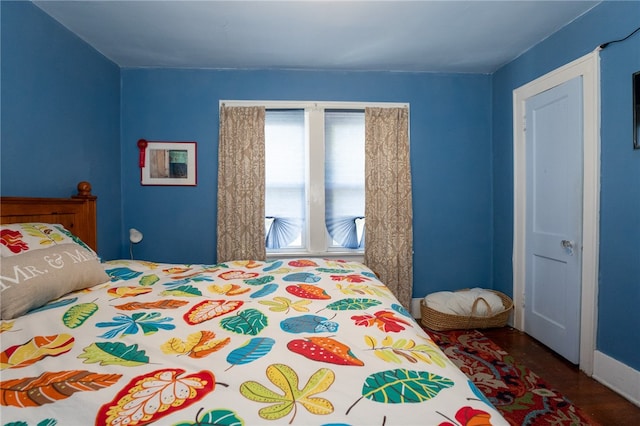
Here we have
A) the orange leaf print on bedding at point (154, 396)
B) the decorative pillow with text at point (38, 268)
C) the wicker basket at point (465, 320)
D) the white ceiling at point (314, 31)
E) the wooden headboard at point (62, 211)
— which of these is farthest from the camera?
the wicker basket at point (465, 320)

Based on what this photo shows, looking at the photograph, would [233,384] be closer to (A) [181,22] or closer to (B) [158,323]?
(B) [158,323]

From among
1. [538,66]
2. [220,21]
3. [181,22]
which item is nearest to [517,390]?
[538,66]

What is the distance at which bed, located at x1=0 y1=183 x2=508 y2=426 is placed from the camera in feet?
2.49

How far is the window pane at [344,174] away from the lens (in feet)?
11.3

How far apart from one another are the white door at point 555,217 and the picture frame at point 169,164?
315cm

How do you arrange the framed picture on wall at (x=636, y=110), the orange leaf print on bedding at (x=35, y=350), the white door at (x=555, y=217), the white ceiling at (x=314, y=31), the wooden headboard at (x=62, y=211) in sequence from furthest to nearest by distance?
the white door at (x=555, y=217) → the white ceiling at (x=314, y=31) → the framed picture on wall at (x=636, y=110) → the wooden headboard at (x=62, y=211) → the orange leaf print on bedding at (x=35, y=350)

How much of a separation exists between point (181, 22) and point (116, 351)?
2.35 metres

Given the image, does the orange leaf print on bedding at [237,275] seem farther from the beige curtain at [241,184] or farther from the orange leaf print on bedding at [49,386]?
the beige curtain at [241,184]

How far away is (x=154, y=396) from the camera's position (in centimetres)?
80

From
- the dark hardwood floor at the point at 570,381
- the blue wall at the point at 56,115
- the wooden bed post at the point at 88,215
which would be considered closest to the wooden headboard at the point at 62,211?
the wooden bed post at the point at 88,215

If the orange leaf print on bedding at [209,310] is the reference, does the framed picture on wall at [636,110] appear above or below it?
above

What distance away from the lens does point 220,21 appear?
2.43 m

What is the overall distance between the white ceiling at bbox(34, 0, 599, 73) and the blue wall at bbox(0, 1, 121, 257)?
208mm

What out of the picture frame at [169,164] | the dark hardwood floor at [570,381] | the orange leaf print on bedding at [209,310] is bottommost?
the dark hardwood floor at [570,381]
